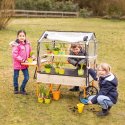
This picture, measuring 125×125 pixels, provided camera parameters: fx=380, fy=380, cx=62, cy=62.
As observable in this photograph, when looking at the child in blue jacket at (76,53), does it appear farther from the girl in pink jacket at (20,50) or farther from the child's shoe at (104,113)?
the child's shoe at (104,113)

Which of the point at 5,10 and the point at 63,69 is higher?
the point at 5,10

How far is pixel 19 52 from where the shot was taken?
745 cm

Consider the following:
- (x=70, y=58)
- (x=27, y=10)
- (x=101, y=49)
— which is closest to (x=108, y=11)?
(x=27, y=10)

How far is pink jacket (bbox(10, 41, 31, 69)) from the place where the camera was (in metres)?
7.37

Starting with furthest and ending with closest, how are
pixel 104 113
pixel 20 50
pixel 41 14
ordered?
pixel 41 14 → pixel 20 50 → pixel 104 113

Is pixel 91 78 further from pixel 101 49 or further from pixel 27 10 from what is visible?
pixel 27 10

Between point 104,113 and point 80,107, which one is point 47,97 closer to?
point 80,107

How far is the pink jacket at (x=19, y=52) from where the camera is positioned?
7367 millimetres

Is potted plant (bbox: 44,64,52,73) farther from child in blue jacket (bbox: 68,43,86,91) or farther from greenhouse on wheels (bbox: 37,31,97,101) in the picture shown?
child in blue jacket (bbox: 68,43,86,91)

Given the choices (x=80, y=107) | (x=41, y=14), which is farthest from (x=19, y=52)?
(x=41, y=14)

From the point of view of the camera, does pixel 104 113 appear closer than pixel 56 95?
Yes

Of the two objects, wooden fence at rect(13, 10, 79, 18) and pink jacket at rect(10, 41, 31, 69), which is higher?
pink jacket at rect(10, 41, 31, 69)

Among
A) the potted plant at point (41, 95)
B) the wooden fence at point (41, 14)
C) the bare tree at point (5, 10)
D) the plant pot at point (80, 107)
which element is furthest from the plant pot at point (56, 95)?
A: the wooden fence at point (41, 14)

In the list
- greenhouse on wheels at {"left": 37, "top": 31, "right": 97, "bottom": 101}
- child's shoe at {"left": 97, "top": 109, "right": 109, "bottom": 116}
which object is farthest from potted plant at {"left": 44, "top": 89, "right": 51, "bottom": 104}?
child's shoe at {"left": 97, "top": 109, "right": 109, "bottom": 116}
